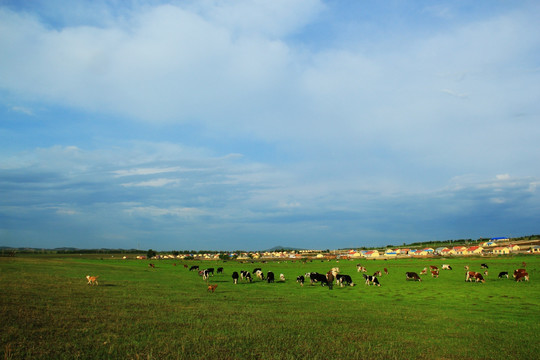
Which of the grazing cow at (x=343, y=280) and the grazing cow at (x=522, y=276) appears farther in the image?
the grazing cow at (x=343, y=280)

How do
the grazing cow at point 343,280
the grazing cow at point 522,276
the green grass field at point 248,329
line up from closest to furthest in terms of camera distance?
the green grass field at point 248,329, the grazing cow at point 522,276, the grazing cow at point 343,280

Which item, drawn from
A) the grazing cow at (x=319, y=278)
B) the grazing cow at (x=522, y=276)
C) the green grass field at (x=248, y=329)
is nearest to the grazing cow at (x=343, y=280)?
the grazing cow at (x=319, y=278)

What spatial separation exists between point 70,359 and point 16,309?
734cm

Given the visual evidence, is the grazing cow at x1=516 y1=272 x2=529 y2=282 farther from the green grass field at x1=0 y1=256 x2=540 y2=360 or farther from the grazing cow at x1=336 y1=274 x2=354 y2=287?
the green grass field at x1=0 y1=256 x2=540 y2=360

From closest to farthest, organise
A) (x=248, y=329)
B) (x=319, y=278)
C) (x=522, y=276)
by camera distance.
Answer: (x=248, y=329) → (x=522, y=276) → (x=319, y=278)

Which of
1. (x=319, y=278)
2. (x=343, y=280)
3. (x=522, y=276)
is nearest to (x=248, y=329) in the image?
(x=319, y=278)

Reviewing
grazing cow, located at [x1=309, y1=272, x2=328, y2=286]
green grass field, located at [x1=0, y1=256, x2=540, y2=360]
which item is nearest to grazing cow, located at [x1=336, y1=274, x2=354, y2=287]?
grazing cow, located at [x1=309, y1=272, x2=328, y2=286]

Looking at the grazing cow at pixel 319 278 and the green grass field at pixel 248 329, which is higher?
the green grass field at pixel 248 329

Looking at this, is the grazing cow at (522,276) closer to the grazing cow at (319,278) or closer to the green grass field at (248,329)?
the green grass field at (248,329)

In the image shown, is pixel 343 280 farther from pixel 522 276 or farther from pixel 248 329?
pixel 248 329

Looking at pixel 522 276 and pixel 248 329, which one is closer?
pixel 248 329

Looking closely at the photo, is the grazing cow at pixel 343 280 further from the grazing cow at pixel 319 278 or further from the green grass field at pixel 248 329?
the green grass field at pixel 248 329

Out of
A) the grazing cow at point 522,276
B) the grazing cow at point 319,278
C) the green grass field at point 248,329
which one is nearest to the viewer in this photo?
the green grass field at point 248,329

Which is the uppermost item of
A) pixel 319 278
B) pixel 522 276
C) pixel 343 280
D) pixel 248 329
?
pixel 248 329
